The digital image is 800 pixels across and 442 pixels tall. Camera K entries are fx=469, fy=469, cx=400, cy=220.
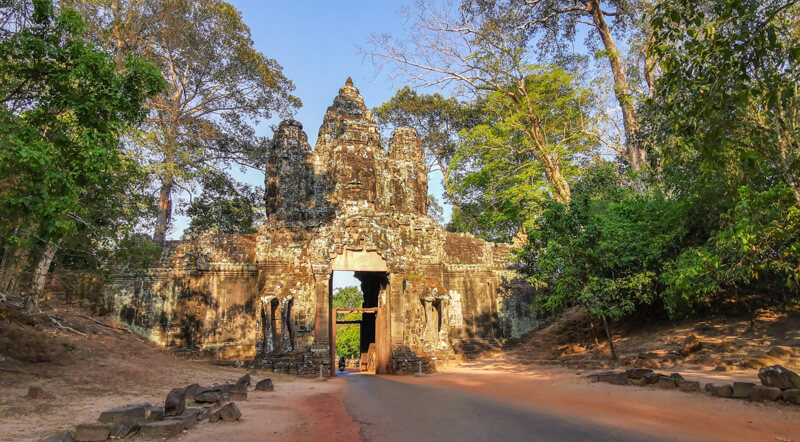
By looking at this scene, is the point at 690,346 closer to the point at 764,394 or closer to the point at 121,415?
the point at 764,394

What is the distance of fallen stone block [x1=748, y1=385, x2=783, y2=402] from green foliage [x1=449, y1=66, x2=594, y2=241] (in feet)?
36.8

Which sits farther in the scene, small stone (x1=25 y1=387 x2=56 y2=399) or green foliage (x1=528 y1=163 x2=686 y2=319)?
green foliage (x1=528 y1=163 x2=686 y2=319)

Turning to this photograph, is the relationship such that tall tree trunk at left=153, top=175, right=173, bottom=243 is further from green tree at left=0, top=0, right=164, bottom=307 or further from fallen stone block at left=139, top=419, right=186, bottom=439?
fallen stone block at left=139, top=419, right=186, bottom=439

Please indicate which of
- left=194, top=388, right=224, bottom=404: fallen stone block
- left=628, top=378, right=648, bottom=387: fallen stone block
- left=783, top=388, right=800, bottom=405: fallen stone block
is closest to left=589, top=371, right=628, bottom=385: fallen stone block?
left=628, top=378, right=648, bottom=387: fallen stone block

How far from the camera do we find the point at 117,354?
10914mm

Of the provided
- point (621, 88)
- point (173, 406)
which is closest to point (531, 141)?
point (621, 88)

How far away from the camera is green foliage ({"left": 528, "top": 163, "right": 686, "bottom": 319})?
37.5 feet

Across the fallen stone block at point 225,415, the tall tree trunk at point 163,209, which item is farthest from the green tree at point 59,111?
the tall tree trunk at point 163,209

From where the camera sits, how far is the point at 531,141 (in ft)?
62.0

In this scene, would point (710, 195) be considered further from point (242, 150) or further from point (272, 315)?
point (242, 150)

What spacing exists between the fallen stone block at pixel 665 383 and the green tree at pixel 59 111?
30.2ft

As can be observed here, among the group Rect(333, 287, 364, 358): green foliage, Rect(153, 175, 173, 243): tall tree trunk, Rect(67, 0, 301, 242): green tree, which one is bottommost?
Rect(333, 287, 364, 358): green foliage

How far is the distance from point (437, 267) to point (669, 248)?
741 centimetres

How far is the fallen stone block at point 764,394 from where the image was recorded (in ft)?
20.2
